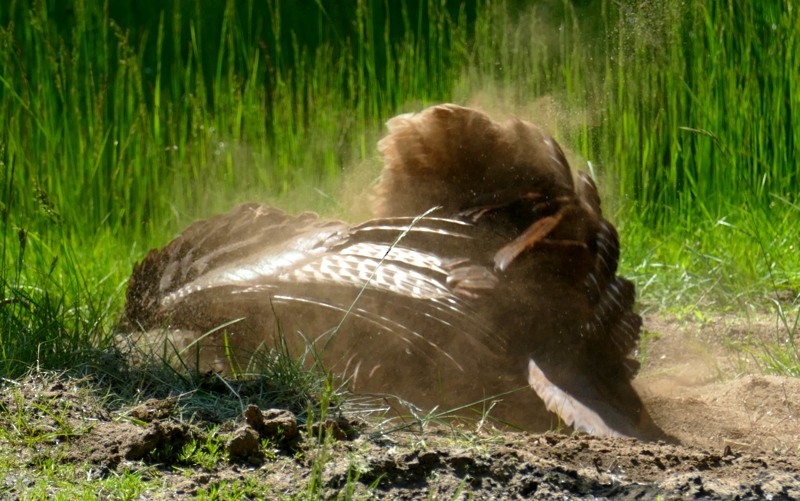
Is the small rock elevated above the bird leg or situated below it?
below

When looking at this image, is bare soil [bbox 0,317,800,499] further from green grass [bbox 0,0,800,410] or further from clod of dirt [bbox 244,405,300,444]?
green grass [bbox 0,0,800,410]

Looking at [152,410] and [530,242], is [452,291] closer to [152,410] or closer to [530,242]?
[530,242]

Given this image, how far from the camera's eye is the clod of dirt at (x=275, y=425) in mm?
2375

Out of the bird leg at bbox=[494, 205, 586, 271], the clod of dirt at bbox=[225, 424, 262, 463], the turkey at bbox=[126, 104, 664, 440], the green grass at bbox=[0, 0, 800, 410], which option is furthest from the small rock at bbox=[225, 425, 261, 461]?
the green grass at bbox=[0, 0, 800, 410]

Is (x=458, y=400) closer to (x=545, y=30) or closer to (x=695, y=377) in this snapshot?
(x=695, y=377)

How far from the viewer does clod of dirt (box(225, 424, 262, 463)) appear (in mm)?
2301

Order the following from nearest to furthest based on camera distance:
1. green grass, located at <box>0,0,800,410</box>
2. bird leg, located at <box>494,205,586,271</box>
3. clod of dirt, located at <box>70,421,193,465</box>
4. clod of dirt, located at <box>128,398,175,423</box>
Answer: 1. clod of dirt, located at <box>70,421,193,465</box>
2. clod of dirt, located at <box>128,398,175,423</box>
3. bird leg, located at <box>494,205,586,271</box>
4. green grass, located at <box>0,0,800,410</box>

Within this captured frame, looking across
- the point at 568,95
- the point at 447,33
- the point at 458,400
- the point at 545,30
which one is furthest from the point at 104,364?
the point at 447,33

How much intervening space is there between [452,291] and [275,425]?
80cm

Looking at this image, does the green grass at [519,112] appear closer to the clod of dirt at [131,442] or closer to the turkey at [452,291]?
the turkey at [452,291]

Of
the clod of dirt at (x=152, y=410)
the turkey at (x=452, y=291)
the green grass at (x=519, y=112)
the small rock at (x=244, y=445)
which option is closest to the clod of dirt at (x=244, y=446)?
the small rock at (x=244, y=445)

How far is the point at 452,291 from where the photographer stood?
3.01 meters

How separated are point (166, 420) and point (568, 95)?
11.6ft

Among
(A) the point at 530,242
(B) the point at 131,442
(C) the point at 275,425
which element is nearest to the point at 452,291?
(A) the point at 530,242
